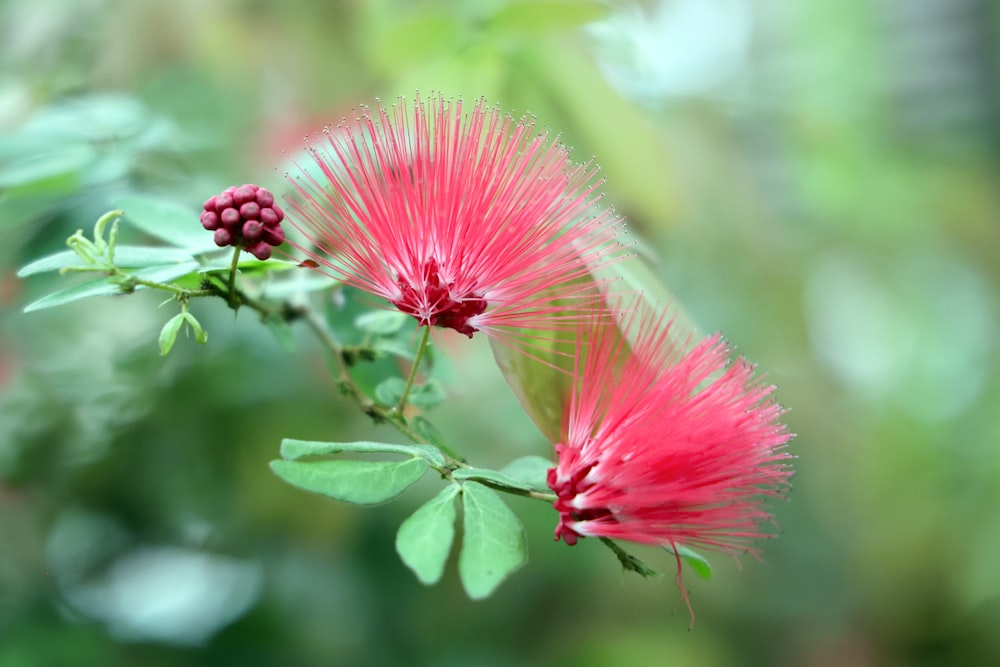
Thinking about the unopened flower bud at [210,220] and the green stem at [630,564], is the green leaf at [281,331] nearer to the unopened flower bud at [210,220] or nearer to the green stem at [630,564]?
the unopened flower bud at [210,220]

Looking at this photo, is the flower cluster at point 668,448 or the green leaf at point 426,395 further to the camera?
the green leaf at point 426,395

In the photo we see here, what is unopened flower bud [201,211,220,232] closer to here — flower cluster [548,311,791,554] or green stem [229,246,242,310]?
green stem [229,246,242,310]

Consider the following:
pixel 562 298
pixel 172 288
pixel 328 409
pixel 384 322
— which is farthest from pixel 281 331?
pixel 328 409

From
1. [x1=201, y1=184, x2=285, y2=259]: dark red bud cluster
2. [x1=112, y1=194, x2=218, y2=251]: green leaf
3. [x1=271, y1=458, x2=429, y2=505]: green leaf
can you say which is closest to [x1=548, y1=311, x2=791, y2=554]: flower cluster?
[x1=271, y1=458, x2=429, y2=505]: green leaf

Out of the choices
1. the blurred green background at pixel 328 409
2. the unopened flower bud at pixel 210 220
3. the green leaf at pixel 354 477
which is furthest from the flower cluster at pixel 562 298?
the blurred green background at pixel 328 409

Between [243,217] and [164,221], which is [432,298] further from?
[164,221]

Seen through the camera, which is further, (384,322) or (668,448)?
(384,322)

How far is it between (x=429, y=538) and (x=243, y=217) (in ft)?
0.76

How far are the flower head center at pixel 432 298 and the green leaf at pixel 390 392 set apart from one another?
0.10 metres

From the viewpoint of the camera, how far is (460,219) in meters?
0.55

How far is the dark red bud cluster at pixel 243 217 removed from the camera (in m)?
0.53

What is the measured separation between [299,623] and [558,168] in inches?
44.9

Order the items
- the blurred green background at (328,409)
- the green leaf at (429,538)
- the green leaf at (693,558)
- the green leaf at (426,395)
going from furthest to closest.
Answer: the blurred green background at (328,409) → the green leaf at (426,395) → the green leaf at (693,558) → the green leaf at (429,538)

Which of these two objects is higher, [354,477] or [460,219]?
[460,219]
